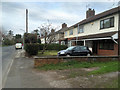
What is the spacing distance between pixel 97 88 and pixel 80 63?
4.90 m

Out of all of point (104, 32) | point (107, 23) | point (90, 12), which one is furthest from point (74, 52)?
point (90, 12)

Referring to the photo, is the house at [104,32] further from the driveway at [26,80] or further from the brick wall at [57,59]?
the driveway at [26,80]

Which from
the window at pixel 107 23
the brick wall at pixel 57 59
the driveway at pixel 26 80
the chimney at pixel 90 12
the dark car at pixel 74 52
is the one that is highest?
the chimney at pixel 90 12

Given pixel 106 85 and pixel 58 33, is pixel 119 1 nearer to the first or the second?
pixel 106 85

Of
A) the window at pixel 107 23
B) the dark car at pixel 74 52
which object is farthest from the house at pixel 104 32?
the dark car at pixel 74 52

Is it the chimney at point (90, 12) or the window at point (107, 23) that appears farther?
the chimney at point (90, 12)

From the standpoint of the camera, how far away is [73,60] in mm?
9156

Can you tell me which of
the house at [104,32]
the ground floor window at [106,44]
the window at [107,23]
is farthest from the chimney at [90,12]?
the ground floor window at [106,44]

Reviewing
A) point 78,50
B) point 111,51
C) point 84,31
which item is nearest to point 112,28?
point 111,51

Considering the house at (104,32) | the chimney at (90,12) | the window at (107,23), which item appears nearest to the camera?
the house at (104,32)

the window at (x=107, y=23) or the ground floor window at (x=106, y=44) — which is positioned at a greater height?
the window at (x=107, y=23)

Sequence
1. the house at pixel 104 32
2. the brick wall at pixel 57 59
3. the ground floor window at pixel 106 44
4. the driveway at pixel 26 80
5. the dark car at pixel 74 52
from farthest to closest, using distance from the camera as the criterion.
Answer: the ground floor window at pixel 106 44 → the house at pixel 104 32 → the dark car at pixel 74 52 → the brick wall at pixel 57 59 → the driveway at pixel 26 80

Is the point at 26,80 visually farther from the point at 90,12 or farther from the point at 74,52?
the point at 90,12

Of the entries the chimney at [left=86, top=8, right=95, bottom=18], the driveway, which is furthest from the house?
the driveway
